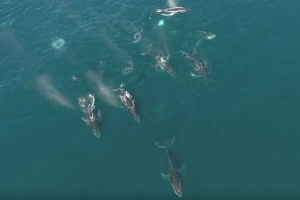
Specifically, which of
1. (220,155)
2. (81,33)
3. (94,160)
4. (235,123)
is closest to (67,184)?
(94,160)

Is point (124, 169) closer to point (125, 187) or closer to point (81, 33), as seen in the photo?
point (125, 187)

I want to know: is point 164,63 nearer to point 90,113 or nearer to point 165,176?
point 90,113

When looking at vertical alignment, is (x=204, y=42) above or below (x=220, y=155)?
above

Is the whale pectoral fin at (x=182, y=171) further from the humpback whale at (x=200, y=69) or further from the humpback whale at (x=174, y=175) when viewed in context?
the humpback whale at (x=200, y=69)

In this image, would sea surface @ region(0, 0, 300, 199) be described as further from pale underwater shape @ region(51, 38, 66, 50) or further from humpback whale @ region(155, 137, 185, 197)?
humpback whale @ region(155, 137, 185, 197)

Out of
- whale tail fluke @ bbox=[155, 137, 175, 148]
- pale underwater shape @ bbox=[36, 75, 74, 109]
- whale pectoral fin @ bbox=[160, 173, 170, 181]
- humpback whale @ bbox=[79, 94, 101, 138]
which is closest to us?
whale pectoral fin @ bbox=[160, 173, 170, 181]

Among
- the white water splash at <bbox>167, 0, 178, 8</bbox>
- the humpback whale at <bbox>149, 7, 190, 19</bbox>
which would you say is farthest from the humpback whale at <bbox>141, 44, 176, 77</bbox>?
the white water splash at <bbox>167, 0, 178, 8</bbox>

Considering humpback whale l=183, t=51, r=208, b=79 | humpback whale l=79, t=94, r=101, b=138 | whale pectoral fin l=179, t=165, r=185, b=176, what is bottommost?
whale pectoral fin l=179, t=165, r=185, b=176

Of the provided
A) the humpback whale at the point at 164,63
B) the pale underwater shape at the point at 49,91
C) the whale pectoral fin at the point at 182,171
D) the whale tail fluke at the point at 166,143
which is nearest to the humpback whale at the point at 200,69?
the humpback whale at the point at 164,63
